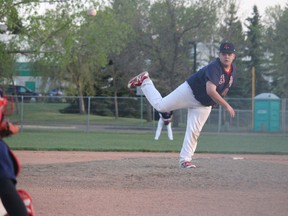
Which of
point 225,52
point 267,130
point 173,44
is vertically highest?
point 173,44

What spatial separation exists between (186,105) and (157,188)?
2079 millimetres

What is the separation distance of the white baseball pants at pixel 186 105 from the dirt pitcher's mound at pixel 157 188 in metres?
0.51

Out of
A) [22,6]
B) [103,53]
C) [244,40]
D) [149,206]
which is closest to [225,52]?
[149,206]

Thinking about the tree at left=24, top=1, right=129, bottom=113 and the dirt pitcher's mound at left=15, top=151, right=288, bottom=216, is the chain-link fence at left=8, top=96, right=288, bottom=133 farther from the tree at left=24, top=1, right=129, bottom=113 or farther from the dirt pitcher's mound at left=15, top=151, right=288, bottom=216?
the dirt pitcher's mound at left=15, top=151, right=288, bottom=216

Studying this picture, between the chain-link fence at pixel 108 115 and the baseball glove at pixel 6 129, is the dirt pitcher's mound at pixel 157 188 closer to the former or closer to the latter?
the baseball glove at pixel 6 129

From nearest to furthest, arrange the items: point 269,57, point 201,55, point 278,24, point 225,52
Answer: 1. point 225,52
2. point 278,24
3. point 201,55
4. point 269,57

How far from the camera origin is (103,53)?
34.8m

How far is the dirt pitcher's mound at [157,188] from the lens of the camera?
827 cm

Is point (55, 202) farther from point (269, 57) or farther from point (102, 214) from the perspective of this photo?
point (269, 57)

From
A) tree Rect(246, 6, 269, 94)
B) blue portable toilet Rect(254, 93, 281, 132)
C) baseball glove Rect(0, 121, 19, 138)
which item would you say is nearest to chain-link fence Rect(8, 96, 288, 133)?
blue portable toilet Rect(254, 93, 281, 132)

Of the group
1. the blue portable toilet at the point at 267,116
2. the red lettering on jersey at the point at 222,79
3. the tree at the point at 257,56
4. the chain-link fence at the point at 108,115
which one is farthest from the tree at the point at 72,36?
the tree at the point at 257,56

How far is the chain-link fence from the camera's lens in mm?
35062

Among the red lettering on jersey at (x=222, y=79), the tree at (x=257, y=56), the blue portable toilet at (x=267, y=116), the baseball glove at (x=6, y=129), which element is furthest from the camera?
the tree at (x=257, y=56)

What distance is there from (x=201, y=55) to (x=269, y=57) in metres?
7.56
